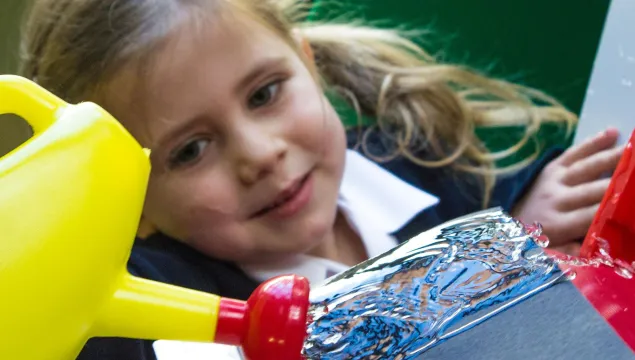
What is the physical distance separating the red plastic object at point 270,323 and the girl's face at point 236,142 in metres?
0.24

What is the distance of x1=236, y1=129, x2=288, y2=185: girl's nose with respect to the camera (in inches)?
18.2

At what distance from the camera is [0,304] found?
0.61 feet

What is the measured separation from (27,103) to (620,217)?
0.85 ft

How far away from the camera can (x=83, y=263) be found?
202 mm

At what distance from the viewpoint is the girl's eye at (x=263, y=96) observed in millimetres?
491

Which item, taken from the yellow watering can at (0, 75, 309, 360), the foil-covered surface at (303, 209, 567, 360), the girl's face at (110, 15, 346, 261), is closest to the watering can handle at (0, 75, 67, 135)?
the yellow watering can at (0, 75, 309, 360)

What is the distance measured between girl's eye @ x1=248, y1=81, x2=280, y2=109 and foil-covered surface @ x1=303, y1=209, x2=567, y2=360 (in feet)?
0.75

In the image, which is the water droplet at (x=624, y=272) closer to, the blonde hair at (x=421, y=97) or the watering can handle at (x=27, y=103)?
the watering can handle at (x=27, y=103)

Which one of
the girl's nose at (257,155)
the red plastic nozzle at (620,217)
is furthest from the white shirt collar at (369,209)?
the red plastic nozzle at (620,217)

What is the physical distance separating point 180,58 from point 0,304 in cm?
29

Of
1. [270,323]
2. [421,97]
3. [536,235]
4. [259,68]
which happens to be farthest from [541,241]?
[421,97]

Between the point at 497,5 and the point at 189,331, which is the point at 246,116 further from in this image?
the point at 497,5

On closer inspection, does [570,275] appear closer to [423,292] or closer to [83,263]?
[423,292]

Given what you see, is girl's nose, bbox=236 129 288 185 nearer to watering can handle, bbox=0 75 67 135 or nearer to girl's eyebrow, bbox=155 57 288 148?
girl's eyebrow, bbox=155 57 288 148
